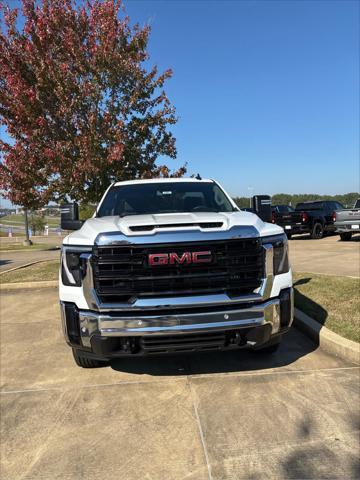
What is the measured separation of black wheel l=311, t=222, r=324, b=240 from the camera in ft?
64.9

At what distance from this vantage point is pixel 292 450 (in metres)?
2.88

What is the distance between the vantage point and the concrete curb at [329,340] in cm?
433

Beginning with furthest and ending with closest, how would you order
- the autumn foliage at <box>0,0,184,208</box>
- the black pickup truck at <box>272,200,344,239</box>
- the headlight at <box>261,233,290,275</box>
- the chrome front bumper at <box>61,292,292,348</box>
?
the black pickup truck at <box>272,200,344,239</box>, the autumn foliage at <box>0,0,184,208</box>, the headlight at <box>261,233,290,275</box>, the chrome front bumper at <box>61,292,292,348</box>

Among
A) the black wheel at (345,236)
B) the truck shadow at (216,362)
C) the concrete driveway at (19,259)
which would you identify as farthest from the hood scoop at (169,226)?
the black wheel at (345,236)

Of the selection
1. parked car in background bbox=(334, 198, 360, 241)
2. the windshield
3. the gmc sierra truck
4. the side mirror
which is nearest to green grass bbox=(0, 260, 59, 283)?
the side mirror

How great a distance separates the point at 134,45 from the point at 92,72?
1174mm

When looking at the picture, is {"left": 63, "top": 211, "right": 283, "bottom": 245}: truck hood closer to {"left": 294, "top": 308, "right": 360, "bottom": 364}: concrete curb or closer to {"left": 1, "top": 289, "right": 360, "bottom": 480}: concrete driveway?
{"left": 1, "top": 289, "right": 360, "bottom": 480}: concrete driveway

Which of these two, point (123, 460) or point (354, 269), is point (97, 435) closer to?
point (123, 460)

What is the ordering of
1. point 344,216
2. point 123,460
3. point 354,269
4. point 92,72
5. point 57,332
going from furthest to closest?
point 344,216 < point 354,269 < point 92,72 < point 57,332 < point 123,460

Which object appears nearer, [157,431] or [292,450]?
[292,450]

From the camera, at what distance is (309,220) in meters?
19.7

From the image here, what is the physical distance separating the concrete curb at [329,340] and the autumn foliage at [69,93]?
16.9 feet

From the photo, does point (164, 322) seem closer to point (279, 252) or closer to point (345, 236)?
point (279, 252)

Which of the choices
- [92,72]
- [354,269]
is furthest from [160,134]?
[354,269]
